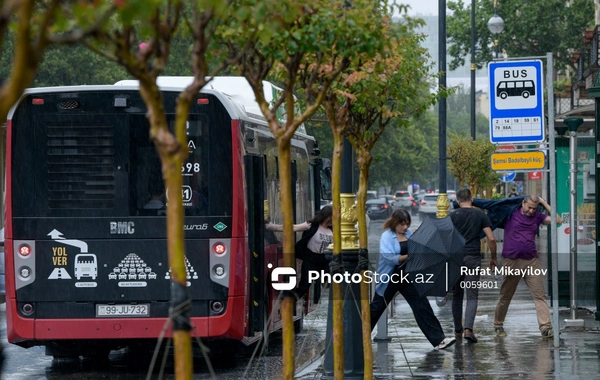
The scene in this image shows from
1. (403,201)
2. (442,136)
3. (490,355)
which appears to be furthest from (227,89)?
(403,201)

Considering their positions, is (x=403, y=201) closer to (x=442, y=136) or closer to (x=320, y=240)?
(x=442, y=136)

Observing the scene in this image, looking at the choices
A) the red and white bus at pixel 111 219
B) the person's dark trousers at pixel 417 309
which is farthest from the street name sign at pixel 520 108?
the red and white bus at pixel 111 219

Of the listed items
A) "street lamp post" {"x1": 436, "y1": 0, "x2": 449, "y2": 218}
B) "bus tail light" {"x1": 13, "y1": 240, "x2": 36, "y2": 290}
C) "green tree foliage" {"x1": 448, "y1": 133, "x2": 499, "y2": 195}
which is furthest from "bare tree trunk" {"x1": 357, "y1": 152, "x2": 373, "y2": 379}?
"green tree foliage" {"x1": 448, "y1": 133, "x2": 499, "y2": 195}

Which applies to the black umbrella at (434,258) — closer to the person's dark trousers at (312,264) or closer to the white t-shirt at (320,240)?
the white t-shirt at (320,240)

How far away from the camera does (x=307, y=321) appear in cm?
1795

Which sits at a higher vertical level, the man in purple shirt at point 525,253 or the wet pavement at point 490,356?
the man in purple shirt at point 525,253

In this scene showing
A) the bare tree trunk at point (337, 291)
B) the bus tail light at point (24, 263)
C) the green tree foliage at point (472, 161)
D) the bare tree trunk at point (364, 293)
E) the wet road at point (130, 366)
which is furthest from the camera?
the green tree foliage at point (472, 161)

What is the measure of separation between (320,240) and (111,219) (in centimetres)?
283

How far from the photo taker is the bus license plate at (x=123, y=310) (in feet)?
38.3

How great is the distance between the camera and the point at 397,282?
12.8 meters

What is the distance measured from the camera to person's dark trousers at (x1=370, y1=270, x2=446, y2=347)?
12.8 metres

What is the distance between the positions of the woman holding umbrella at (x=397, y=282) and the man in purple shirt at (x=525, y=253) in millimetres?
1417

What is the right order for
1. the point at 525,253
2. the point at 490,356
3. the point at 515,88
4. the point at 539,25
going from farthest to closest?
the point at 539,25 → the point at 525,253 → the point at 515,88 → the point at 490,356

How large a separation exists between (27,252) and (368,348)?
3.83m
